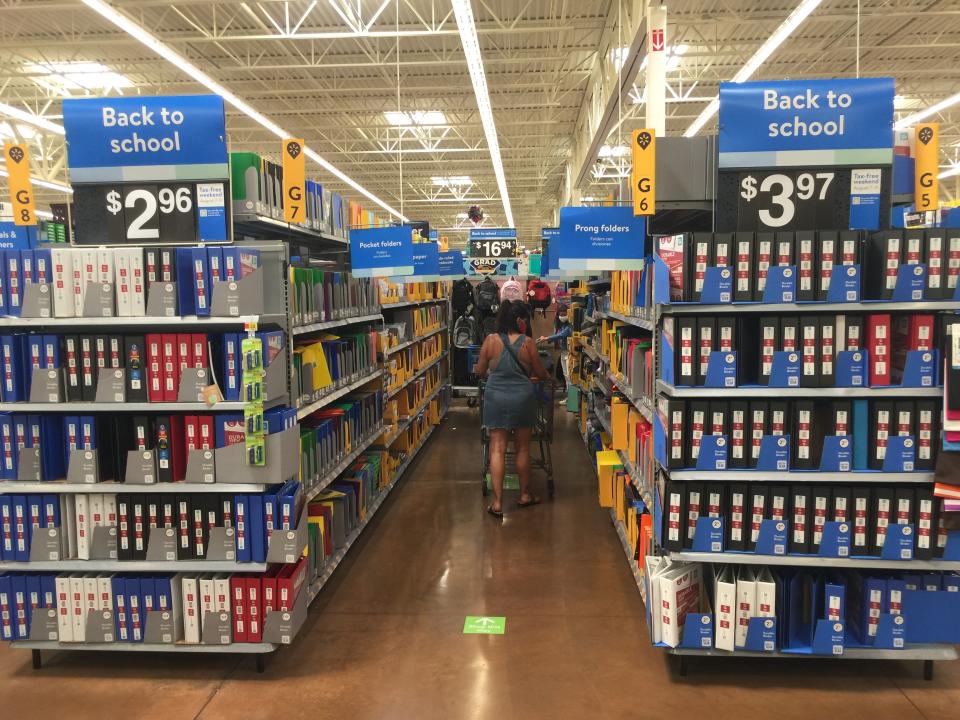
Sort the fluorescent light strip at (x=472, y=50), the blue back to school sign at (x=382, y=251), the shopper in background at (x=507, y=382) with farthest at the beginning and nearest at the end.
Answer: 1. the fluorescent light strip at (x=472, y=50)
2. the shopper in background at (x=507, y=382)
3. the blue back to school sign at (x=382, y=251)

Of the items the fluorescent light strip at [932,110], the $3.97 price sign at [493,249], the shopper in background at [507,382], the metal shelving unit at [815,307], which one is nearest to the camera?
the metal shelving unit at [815,307]

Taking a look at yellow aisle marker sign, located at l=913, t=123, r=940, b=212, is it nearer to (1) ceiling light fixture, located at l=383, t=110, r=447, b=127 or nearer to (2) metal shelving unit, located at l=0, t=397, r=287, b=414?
(2) metal shelving unit, located at l=0, t=397, r=287, b=414

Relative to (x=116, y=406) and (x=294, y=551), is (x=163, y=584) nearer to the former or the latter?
(x=294, y=551)

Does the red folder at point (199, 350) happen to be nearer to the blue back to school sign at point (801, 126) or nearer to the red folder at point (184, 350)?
the red folder at point (184, 350)

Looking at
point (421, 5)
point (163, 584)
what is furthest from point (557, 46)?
point (163, 584)

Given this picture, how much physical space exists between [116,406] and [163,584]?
0.94 metres

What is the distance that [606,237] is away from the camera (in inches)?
157

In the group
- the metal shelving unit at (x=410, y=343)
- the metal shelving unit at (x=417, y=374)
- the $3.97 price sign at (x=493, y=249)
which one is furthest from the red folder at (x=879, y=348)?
the $3.97 price sign at (x=493, y=249)

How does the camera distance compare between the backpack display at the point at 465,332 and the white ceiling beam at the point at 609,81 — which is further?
the backpack display at the point at 465,332

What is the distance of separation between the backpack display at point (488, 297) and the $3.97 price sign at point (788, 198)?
275 inches

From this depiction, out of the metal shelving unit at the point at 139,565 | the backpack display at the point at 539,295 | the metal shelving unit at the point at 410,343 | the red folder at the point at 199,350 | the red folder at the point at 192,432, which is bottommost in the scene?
the metal shelving unit at the point at 139,565

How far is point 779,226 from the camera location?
11.4ft

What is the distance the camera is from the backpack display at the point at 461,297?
36.6 ft

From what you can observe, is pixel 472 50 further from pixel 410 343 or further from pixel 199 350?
pixel 199 350
